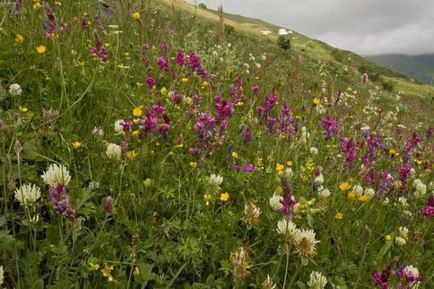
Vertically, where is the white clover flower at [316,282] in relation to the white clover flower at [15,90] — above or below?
below

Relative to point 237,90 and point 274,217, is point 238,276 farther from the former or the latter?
point 237,90

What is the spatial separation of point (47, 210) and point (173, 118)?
1.67 meters

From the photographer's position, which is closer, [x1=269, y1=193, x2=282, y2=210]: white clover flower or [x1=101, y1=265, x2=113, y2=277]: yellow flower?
[x1=101, y1=265, x2=113, y2=277]: yellow flower

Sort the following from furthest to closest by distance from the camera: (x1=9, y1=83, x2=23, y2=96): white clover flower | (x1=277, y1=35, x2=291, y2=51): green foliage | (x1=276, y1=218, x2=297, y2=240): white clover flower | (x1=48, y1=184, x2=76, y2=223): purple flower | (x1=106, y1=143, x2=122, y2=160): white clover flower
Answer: (x1=277, y1=35, x2=291, y2=51): green foliage
(x1=9, y1=83, x2=23, y2=96): white clover flower
(x1=106, y1=143, x2=122, y2=160): white clover flower
(x1=276, y1=218, x2=297, y2=240): white clover flower
(x1=48, y1=184, x2=76, y2=223): purple flower

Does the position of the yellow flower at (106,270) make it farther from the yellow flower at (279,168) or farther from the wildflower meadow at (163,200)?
the yellow flower at (279,168)

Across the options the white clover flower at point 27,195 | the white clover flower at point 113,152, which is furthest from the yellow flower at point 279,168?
the white clover flower at point 27,195

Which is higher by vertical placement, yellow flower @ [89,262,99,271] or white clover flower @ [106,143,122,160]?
white clover flower @ [106,143,122,160]

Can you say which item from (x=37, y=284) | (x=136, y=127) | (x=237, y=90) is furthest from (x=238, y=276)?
(x=237, y=90)

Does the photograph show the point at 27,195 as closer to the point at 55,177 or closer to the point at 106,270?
the point at 55,177

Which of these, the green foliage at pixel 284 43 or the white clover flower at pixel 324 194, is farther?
the green foliage at pixel 284 43

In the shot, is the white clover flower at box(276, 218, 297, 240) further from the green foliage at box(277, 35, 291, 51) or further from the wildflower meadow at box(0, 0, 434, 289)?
the green foliage at box(277, 35, 291, 51)

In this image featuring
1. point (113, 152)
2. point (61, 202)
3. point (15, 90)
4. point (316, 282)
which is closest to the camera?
point (61, 202)

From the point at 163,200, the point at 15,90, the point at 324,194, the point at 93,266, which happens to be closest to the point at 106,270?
the point at 93,266

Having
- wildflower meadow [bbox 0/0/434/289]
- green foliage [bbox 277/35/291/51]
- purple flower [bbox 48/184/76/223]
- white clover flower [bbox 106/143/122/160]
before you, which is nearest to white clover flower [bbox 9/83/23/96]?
wildflower meadow [bbox 0/0/434/289]
